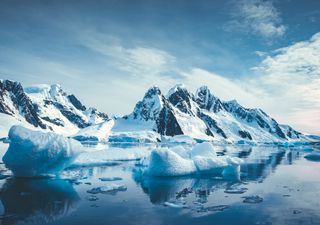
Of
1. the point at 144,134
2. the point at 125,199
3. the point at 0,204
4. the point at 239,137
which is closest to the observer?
the point at 0,204

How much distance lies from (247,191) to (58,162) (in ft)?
39.6

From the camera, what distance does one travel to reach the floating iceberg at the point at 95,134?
321 ft

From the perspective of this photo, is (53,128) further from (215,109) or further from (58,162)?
(58,162)

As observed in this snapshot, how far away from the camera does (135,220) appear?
37.9 ft

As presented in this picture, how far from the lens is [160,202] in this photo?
581 inches

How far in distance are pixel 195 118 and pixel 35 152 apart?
136 meters

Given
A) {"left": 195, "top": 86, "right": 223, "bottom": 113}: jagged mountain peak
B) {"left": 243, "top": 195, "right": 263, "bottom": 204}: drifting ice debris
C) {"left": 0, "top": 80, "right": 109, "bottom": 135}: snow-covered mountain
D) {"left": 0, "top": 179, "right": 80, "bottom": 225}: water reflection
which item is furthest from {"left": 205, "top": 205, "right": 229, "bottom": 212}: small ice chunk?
{"left": 195, "top": 86, "right": 223, "bottom": 113}: jagged mountain peak

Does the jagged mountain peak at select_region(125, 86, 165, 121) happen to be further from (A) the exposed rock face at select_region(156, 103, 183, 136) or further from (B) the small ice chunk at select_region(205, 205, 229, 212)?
(B) the small ice chunk at select_region(205, 205, 229, 212)

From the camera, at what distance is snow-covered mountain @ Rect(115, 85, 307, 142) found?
131m

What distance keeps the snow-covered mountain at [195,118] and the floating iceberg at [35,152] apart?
3815 inches

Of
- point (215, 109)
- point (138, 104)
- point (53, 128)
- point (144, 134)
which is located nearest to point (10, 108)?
point (53, 128)

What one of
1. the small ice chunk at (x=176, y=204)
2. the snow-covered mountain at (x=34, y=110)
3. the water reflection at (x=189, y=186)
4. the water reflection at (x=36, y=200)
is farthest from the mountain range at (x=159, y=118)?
the small ice chunk at (x=176, y=204)

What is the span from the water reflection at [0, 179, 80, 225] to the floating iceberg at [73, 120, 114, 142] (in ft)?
262

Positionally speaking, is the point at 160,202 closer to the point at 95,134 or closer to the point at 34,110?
the point at 95,134
